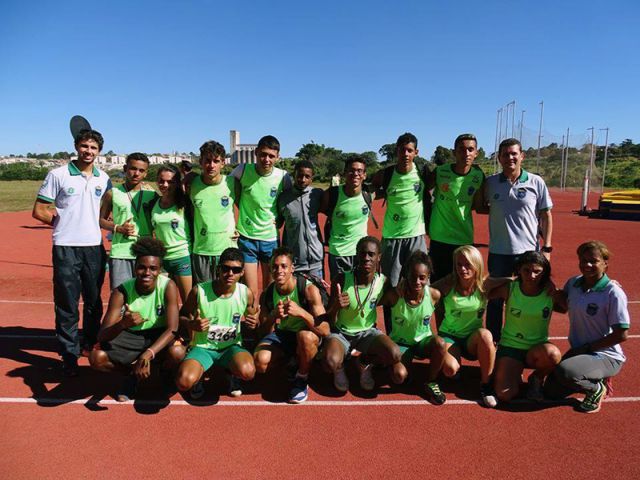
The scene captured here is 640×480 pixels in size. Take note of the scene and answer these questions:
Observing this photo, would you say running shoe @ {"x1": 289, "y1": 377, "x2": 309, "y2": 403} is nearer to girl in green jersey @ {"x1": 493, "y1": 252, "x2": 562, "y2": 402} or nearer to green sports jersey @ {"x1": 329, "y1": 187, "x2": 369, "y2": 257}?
green sports jersey @ {"x1": 329, "y1": 187, "x2": 369, "y2": 257}

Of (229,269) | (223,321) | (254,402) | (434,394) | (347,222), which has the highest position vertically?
(347,222)

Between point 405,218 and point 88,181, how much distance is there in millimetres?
3200

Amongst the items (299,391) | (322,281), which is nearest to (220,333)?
(299,391)

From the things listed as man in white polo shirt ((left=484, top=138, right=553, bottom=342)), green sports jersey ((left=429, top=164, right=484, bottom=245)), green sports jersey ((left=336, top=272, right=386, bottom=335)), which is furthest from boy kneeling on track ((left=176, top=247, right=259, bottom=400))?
man in white polo shirt ((left=484, top=138, right=553, bottom=342))

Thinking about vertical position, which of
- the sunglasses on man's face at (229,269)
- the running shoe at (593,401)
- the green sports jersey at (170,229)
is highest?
the green sports jersey at (170,229)

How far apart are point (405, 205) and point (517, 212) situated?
3.64 feet

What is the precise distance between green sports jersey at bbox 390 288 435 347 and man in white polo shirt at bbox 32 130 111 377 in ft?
9.91

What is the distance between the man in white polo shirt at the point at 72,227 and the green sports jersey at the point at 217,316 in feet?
4.29

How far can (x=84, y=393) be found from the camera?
4.21 meters

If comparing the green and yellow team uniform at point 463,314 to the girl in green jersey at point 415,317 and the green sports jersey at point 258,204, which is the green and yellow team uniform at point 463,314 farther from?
the green sports jersey at point 258,204

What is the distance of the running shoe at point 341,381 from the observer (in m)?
4.23

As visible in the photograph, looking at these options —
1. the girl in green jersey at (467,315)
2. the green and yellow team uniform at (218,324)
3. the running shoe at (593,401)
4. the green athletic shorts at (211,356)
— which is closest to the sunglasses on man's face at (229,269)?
the green and yellow team uniform at (218,324)

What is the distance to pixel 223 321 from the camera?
4199mm

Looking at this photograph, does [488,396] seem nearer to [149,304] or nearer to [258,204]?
[258,204]
